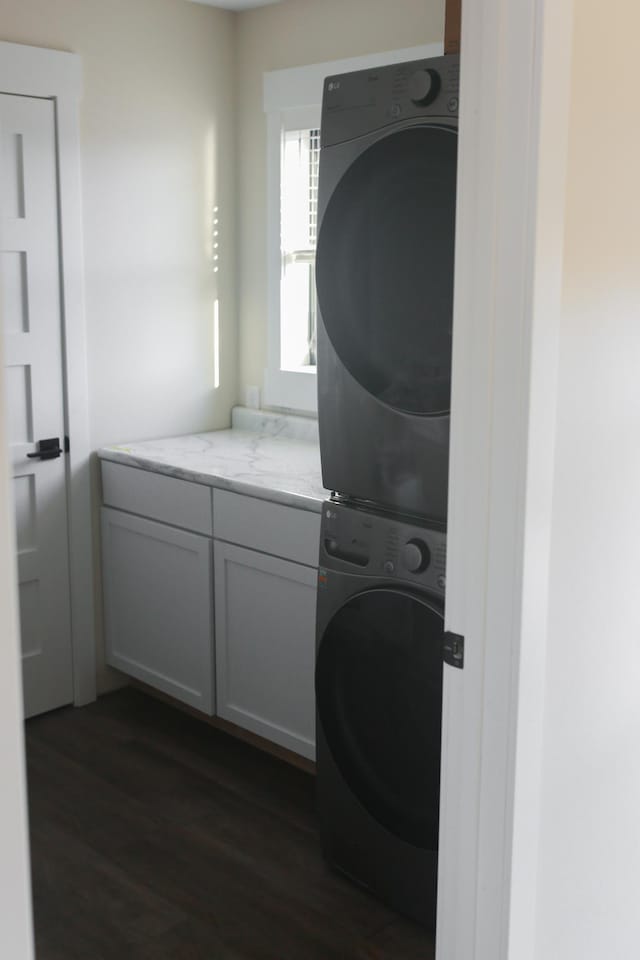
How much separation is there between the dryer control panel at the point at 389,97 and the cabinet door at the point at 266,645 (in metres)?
1.27

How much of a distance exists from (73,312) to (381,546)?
1.66 metres

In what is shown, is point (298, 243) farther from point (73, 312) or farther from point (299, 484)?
point (299, 484)

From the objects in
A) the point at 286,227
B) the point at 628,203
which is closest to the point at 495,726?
the point at 628,203

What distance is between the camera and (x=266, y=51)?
12.1 ft

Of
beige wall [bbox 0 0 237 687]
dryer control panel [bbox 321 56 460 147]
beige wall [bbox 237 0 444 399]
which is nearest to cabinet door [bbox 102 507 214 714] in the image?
beige wall [bbox 0 0 237 687]

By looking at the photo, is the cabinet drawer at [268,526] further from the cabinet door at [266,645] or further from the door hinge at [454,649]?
the door hinge at [454,649]

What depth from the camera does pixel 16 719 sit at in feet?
2.95

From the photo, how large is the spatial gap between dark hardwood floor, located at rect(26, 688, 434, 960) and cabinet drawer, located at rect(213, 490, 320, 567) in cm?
75

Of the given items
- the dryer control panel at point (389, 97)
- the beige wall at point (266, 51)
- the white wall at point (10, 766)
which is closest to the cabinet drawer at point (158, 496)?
the beige wall at point (266, 51)

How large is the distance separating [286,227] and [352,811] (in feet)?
7.07

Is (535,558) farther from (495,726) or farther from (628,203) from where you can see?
(628,203)

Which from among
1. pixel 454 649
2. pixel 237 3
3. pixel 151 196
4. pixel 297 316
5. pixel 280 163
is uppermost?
pixel 237 3

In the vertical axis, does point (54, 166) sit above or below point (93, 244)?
above

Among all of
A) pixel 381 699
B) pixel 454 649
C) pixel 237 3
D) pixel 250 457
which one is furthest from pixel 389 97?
pixel 237 3
